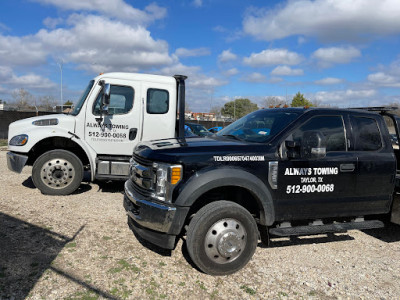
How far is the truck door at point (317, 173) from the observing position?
3.73 m

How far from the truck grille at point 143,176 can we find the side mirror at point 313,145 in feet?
5.71

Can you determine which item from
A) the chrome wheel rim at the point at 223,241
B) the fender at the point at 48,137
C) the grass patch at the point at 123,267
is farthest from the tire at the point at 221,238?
the fender at the point at 48,137

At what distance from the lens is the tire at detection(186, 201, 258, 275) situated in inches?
134

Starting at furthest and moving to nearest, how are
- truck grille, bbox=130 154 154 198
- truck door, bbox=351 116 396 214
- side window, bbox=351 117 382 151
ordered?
side window, bbox=351 117 382 151
truck door, bbox=351 116 396 214
truck grille, bbox=130 154 154 198

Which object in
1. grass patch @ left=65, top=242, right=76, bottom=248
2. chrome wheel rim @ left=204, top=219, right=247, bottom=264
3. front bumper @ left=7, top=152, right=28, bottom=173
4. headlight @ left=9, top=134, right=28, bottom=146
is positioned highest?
headlight @ left=9, top=134, right=28, bottom=146

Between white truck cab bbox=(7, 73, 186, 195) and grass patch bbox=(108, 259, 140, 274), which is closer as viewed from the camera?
grass patch bbox=(108, 259, 140, 274)

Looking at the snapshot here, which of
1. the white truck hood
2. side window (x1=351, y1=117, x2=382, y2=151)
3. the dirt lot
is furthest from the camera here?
the white truck hood

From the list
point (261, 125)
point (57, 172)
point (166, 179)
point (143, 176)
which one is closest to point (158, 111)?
point (57, 172)

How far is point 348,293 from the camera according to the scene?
337 centimetres

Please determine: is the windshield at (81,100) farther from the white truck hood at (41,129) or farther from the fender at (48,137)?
the fender at (48,137)

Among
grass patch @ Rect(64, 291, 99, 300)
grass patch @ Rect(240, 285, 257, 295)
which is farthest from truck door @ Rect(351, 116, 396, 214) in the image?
grass patch @ Rect(64, 291, 99, 300)

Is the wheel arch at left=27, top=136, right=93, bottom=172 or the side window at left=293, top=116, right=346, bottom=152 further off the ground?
the side window at left=293, top=116, right=346, bottom=152

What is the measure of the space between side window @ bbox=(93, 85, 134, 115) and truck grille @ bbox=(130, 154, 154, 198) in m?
2.88

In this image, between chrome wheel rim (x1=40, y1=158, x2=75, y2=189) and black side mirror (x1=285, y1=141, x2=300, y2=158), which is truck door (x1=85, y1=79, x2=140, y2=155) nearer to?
chrome wheel rim (x1=40, y1=158, x2=75, y2=189)
